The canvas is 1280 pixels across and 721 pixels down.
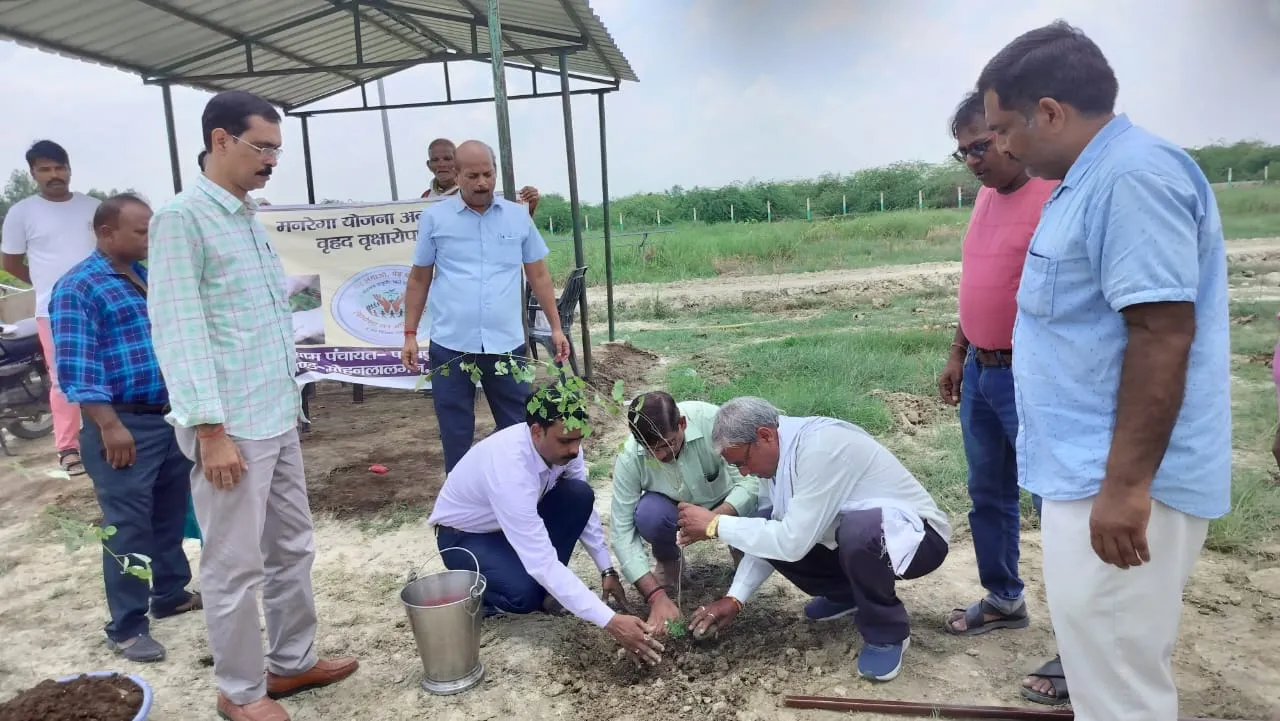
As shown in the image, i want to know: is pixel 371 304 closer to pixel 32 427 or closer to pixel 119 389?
pixel 119 389

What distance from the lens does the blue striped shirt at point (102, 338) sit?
2949 millimetres

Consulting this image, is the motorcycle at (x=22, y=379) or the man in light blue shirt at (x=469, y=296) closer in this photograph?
the man in light blue shirt at (x=469, y=296)

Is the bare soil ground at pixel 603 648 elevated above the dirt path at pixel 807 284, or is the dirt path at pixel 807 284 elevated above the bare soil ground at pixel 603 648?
the dirt path at pixel 807 284

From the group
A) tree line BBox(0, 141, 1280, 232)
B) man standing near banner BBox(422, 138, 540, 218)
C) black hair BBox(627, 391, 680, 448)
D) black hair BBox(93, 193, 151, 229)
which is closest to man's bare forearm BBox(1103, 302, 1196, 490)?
black hair BBox(627, 391, 680, 448)

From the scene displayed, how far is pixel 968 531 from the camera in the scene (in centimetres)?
399

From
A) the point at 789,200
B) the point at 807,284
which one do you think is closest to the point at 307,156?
the point at 807,284

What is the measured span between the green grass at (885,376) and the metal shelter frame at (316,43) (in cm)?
163

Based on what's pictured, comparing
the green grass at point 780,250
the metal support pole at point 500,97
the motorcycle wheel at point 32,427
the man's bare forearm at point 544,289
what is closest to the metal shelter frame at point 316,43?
the metal support pole at point 500,97

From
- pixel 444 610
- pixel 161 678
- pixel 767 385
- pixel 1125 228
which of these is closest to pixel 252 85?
pixel 767 385

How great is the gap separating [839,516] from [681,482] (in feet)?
2.19

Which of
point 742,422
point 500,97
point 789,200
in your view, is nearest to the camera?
point 742,422

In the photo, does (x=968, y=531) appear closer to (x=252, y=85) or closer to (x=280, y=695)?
(x=280, y=695)

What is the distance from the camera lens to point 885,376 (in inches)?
270

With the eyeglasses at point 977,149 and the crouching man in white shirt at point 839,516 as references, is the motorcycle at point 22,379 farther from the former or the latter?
the eyeglasses at point 977,149
